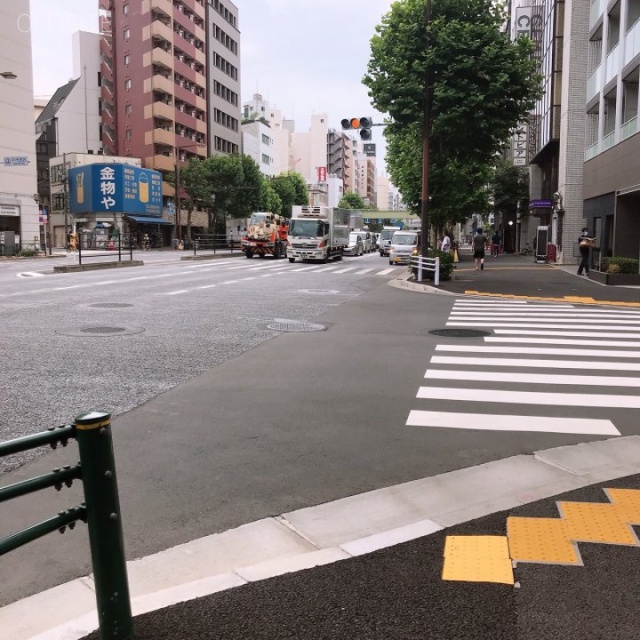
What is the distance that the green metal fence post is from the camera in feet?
7.93

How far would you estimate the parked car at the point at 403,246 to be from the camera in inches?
1486

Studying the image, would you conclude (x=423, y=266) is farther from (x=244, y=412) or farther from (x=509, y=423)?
(x=244, y=412)

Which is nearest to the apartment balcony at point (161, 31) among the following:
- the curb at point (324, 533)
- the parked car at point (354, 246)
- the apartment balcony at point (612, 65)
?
the parked car at point (354, 246)

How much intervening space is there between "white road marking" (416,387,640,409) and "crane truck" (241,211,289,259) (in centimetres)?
3706

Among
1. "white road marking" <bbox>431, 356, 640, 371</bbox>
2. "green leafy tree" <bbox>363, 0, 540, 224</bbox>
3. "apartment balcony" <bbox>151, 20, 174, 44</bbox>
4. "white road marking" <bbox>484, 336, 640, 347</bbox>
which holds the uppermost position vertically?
"apartment balcony" <bbox>151, 20, 174, 44</bbox>

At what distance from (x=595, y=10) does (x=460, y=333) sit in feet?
88.0

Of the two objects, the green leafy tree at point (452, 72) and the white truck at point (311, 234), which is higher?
the green leafy tree at point (452, 72)

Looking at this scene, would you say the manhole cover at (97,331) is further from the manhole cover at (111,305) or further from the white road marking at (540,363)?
the white road marking at (540,363)

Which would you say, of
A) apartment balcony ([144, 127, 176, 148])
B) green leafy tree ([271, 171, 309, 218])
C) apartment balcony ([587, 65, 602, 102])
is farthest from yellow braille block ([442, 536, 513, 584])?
green leafy tree ([271, 171, 309, 218])

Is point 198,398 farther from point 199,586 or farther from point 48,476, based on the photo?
point 48,476

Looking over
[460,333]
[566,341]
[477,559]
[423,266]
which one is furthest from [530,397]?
[423,266]

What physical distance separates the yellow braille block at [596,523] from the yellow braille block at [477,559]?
46 centimetres

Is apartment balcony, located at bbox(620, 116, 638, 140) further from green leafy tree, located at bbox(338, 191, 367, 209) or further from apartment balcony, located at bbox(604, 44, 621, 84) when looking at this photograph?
green leafy tree, located at bbox(338, 191, 367, 209)

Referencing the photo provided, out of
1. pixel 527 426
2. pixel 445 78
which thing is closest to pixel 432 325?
pixel 527 426
